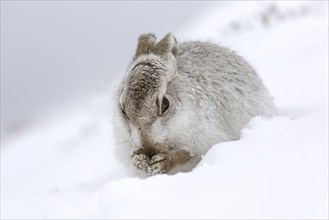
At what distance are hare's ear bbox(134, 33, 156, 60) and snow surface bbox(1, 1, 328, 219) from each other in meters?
0.77

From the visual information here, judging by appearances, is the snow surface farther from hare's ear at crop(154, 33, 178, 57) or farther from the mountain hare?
hare's ear at crop(154, 33, 178, 57)

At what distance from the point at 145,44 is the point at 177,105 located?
79cm

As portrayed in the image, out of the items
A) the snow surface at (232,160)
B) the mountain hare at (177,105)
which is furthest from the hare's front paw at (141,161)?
the snow surface at (232,160)

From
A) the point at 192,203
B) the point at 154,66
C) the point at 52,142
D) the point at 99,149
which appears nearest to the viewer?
the point at 192,203

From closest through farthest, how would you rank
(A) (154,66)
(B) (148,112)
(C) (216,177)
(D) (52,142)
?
(C) (216,177) < (B) (148,112) < (A) (154,66) < (D) (52,142)

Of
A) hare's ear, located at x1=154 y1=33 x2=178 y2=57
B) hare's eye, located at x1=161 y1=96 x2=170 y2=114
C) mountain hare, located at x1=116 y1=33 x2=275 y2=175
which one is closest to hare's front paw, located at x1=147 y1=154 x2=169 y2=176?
mountain hare, located at x1=116 y1=33 x2=275 y2=175

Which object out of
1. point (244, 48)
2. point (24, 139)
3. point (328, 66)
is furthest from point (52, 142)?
point (328, 66)

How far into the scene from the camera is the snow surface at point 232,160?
3000 mm

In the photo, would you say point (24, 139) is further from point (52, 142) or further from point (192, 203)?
point (192, 203)

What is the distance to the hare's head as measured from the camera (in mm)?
4809

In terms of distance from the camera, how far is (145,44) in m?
5.53

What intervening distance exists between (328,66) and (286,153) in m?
5.57

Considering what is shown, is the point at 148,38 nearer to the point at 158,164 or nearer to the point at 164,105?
the point at 164,105

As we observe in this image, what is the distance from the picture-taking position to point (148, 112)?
479 centimetres
